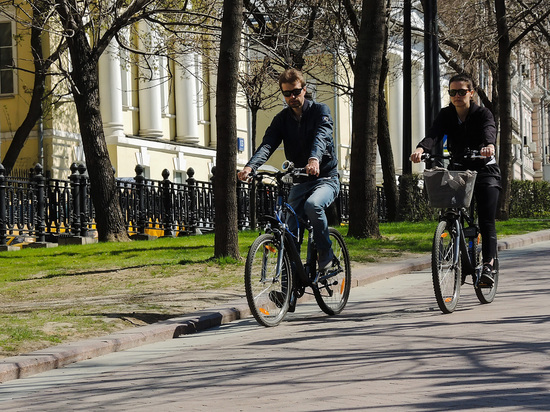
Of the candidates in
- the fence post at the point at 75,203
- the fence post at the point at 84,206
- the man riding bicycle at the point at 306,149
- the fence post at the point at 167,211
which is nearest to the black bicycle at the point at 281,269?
the man riding bicycle at the point at 306,149

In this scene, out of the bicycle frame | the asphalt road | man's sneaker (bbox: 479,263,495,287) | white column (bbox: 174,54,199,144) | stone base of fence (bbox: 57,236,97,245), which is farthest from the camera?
white column (bbox: 174,54,199,144)

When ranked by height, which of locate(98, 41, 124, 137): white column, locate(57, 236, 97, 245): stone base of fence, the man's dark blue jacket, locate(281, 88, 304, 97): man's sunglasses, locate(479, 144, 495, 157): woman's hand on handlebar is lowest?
locate(57, 236, 97, 245): stone base of fence

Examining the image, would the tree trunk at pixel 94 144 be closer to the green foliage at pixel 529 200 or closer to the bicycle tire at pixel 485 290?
the bicycle tire at pixel 485 290

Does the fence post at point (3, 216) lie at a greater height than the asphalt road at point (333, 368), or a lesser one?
greater

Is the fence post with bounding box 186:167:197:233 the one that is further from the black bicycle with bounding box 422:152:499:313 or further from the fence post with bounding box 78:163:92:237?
the black bicycle with bounding box 422:152:499:313

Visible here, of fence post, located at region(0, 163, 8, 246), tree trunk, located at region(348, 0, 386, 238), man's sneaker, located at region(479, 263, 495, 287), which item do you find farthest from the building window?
man's sneaker, located at region(479, 263, 495, 287)

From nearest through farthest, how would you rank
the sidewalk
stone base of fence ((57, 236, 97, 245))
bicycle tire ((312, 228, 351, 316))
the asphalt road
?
the asphalt road → the sidewalk → bicycle tire ((312, 228, 351, 316)) → stone base of fence ((57, 236, 97, 245))

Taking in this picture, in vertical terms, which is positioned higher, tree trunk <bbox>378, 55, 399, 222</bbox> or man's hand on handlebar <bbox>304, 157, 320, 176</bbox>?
tree trunk <bbox>378, 55, 399, 222</bbox>

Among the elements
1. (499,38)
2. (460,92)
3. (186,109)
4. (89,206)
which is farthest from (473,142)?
(186,109)

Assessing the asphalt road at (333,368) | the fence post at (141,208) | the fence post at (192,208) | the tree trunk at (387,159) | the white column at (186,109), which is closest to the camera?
the asphalt road at (333,368)

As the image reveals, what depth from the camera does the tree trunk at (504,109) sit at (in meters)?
26.3

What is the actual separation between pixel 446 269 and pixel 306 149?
154 centimetres

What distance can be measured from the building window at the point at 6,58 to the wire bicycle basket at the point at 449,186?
23638 mm

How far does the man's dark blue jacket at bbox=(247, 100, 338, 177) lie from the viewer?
8688mm
